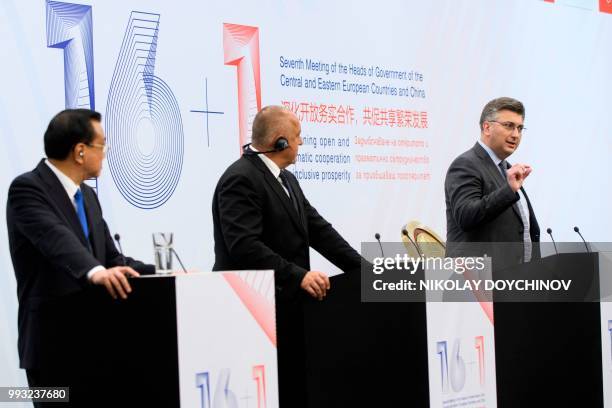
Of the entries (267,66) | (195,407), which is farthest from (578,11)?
(195,407)

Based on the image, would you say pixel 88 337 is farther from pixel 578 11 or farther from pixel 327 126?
pixel 578 11

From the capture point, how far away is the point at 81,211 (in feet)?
11.2

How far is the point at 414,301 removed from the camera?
4.12 metres

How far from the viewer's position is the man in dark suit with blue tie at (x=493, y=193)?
4520 millimetres

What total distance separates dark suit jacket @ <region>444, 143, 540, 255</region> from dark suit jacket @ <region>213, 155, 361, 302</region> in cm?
69

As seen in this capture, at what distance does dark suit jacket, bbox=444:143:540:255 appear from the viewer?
4633 mm

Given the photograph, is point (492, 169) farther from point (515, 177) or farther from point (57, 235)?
point (57, 235)

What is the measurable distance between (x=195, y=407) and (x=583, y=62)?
597 centimetres

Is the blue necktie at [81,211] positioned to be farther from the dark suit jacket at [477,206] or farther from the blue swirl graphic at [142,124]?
the dark suit jacket at [477,206]

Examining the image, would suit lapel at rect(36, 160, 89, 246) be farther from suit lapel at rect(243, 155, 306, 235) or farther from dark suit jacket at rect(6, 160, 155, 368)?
suit lapel at rect(243, 155, 306, 235)

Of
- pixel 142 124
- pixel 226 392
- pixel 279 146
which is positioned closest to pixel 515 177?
pixel 279 146

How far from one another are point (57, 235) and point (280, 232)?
1176mm

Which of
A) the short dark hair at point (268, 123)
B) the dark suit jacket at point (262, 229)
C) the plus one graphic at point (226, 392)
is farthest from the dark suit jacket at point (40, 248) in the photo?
the short dark hair at point (268, 123)

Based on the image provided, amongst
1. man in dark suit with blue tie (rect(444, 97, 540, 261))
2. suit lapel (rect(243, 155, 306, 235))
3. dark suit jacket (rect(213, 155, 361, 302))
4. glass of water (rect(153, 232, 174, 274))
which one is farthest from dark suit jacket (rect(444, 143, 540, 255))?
glass of water (rect(153, 232, 174, 274))
